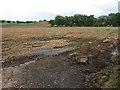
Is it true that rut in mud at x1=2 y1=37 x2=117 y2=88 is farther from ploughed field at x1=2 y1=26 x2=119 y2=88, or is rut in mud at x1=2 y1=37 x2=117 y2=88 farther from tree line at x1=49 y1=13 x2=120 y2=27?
tree line at x1=49 y1=13 x2=120 y2=27

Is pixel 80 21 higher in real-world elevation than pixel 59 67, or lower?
higher

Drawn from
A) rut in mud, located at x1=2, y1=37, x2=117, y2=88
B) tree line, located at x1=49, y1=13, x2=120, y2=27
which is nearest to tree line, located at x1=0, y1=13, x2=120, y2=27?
tree line, located at x1=49, y1=13, x2=120, y2=27

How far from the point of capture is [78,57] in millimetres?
26547

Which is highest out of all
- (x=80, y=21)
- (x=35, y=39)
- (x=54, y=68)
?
(x=80, y=21)

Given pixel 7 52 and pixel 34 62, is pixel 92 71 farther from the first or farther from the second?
pixel 7 52

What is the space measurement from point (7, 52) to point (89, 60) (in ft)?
28.1

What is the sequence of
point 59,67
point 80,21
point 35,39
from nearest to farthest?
point 59,67
point 35,39
point 80,21

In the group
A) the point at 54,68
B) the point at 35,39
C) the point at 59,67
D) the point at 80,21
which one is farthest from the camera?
the point at 80,21

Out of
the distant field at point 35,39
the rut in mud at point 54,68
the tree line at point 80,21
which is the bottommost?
the rut in mud at point 54,68

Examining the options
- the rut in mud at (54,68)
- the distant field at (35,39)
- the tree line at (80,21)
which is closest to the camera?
the rut in mud at (54,68)

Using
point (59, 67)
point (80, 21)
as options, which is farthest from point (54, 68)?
point (80, 21)

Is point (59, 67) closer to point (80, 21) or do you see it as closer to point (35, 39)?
point (35, 39)

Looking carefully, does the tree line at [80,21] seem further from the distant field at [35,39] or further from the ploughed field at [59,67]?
the ploughed field at [59,67]

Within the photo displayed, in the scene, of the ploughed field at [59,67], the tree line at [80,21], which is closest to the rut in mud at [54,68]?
the ploughed field at [59,67]
